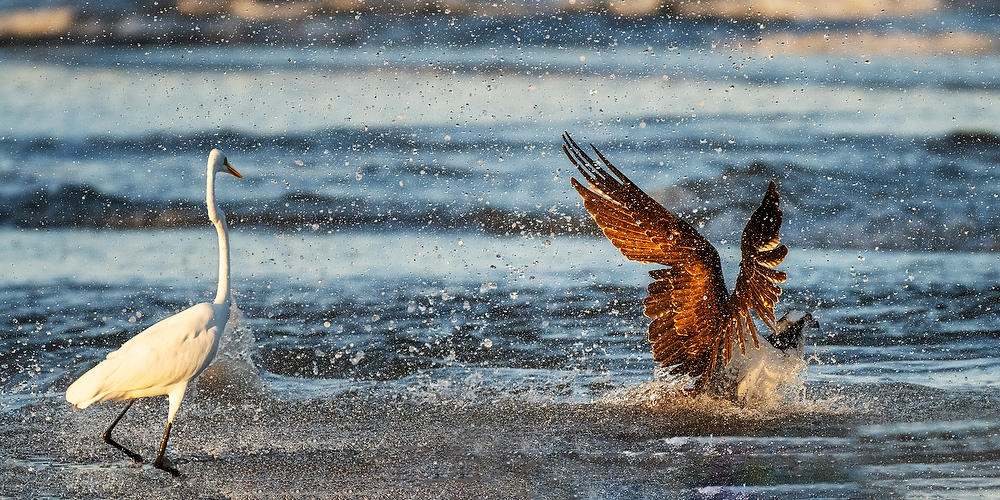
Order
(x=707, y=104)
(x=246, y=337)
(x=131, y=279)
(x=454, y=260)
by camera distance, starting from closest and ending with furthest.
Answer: (x=246, y=337) → (x=131, y=279) → (x=454, y=260) → (x=707, y=104)

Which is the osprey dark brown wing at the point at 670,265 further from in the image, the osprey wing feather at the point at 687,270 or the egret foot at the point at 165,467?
the egret foot at the point at 165,467

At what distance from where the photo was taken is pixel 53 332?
7.58 m

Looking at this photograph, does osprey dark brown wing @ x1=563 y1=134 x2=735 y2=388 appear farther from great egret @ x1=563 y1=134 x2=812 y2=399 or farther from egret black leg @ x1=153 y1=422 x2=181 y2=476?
egret black leg @ x1=153 y1=422 x2=181 y2=476

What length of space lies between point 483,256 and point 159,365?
425 cm

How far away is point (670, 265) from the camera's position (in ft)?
20.1

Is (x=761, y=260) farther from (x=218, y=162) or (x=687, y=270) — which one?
(x=218, y=162)

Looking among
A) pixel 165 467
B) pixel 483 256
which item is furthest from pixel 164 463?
pixel 483 256

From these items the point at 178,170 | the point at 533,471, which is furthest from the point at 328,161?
the point at 533,471

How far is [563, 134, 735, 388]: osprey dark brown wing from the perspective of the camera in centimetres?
602

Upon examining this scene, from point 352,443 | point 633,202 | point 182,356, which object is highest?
point 633,202

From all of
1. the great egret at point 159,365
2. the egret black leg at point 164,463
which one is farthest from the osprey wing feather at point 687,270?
the egret black leg at point 164,463

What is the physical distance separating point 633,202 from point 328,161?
5805mm

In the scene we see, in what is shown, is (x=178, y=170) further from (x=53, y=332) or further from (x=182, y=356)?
(x=182, y=356)

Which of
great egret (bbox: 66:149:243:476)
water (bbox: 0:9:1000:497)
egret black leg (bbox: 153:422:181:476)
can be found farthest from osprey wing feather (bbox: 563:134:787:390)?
egret black leg (bbox: 153:422:181:476)
